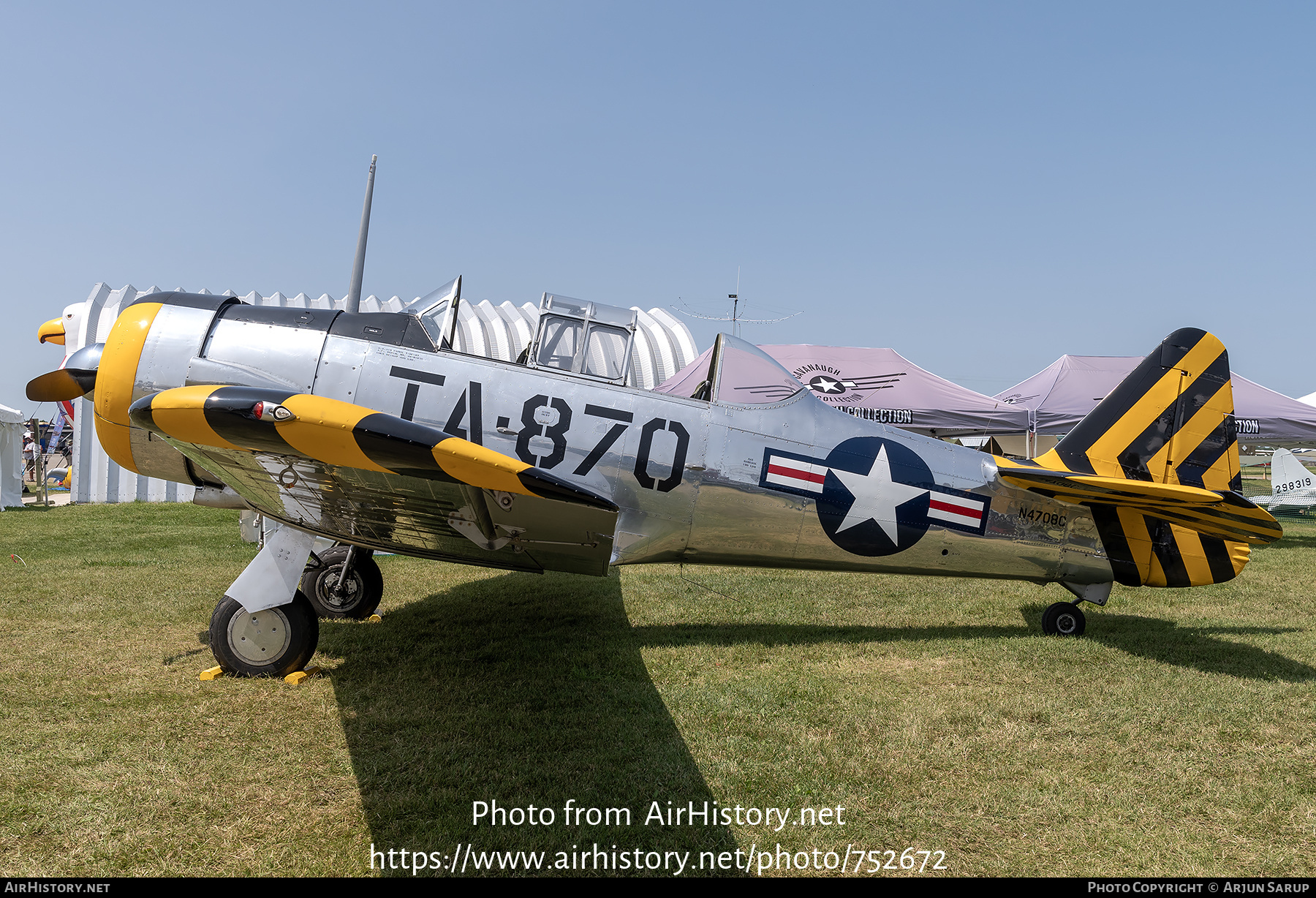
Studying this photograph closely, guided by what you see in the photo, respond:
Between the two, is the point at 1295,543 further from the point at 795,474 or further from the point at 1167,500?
the point at 795,474

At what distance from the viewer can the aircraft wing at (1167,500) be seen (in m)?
4.58

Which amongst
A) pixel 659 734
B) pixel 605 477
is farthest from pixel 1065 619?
pixel 605 477

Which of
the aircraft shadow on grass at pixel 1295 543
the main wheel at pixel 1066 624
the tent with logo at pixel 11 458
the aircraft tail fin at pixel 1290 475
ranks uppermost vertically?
the main wheel at pixel 1066 624

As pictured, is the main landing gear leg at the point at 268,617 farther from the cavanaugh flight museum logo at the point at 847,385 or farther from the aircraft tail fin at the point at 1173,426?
the cavanaugh flight museum logo at the point at 847,385

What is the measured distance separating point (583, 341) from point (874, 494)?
6.96 feet

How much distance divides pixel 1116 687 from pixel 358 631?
504 cm

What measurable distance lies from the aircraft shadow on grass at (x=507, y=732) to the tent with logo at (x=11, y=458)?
13114mm

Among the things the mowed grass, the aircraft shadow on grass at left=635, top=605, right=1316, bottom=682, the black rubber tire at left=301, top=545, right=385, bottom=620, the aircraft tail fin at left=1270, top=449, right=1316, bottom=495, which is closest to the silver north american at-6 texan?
the aircraft shadow on grass at left=635, top=605, right=1316, bottom=682

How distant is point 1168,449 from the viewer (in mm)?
5609

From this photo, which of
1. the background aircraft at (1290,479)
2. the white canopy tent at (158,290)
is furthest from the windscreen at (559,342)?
the background aircraft at (1290,479)

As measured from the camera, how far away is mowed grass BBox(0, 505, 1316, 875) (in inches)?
107

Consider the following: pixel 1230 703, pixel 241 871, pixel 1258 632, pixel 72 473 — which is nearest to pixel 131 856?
pixel 241 871

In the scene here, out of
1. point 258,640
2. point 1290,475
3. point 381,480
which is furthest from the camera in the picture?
point 1290,475

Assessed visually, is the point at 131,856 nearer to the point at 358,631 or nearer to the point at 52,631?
the point at 358,631
